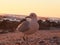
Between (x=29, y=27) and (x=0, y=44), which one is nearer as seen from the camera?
(x=0, y=44)

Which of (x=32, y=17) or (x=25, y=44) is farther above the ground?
(x=32, y=17)

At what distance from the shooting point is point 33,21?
7770 millimetres

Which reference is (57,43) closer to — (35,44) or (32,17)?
(35,44)

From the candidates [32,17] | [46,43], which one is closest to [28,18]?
[32,17]

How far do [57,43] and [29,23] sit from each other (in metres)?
1.28

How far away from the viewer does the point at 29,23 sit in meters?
7.68

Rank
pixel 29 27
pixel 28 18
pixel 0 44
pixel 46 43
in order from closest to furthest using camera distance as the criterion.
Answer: pixel 0 44 < pixel 46 43 < pixel 29 27 < pixel 28 18

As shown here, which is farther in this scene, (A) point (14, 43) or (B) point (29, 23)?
(B) point (29, 23)

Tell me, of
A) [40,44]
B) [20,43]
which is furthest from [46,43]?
[20,43]

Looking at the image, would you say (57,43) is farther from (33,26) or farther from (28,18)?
(28,18)

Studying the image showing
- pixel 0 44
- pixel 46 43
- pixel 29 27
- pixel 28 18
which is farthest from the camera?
pixel 28 18

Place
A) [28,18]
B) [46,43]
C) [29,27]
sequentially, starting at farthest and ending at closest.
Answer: [28,18] < [29,27] < [46,43]

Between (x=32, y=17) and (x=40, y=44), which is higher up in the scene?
(x=32, y=17)

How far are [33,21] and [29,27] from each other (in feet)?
0.99
